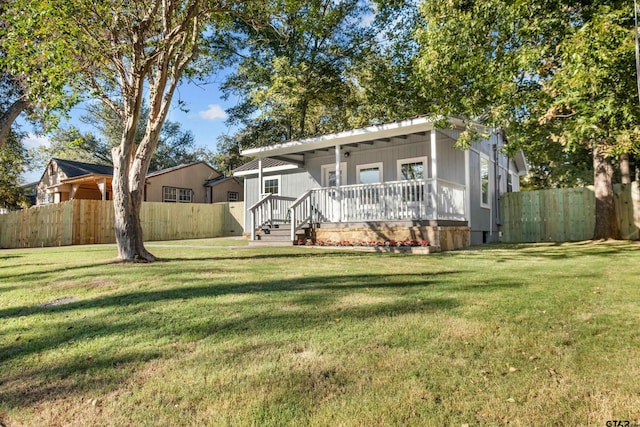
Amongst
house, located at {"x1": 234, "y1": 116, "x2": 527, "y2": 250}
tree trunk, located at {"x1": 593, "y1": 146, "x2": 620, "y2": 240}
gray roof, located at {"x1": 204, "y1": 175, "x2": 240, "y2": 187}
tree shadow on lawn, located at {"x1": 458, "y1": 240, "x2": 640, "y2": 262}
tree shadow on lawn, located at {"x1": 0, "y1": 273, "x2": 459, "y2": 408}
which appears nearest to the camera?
tree shadow on lawn, located at {"x1": 0, "y1": 273, "x2": 459, "y2": 408}

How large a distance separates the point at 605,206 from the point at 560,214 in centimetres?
179

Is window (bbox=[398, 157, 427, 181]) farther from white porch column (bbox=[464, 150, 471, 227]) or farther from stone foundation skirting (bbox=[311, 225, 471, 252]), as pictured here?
stone foundation skirting (bbox=[311, 225, 471, 252])

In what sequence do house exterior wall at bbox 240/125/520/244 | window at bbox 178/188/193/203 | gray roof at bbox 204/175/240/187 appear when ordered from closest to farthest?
house exterior wall at bbox 240/125/520/244
window at bbox 178/188/193/203
gray roof at bbox 204/175/240/187

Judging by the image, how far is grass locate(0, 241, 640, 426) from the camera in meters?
1.89

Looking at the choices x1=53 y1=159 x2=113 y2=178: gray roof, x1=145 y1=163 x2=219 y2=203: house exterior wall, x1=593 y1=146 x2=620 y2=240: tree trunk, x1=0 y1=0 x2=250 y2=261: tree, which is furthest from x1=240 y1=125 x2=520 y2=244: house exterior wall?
x1=53 y1=159 x2=113 y2=178: gray roof

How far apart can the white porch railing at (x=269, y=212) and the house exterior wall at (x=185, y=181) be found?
37.8ft

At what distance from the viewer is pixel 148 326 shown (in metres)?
3.20

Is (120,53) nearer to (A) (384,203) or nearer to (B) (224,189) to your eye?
(A) (384,203)

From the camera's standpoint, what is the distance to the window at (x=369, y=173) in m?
13.2

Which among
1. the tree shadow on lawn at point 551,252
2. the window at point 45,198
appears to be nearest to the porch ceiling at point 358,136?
the tree shadow on lawn at point 551,252

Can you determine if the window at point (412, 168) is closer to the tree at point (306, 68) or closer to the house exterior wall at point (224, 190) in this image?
the tree at point (306, 68)

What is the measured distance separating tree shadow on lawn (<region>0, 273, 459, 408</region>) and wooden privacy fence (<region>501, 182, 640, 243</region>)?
1117 cm

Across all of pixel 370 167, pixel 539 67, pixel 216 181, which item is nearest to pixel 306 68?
pixel 370 167

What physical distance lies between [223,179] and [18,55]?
20179 millimetres
